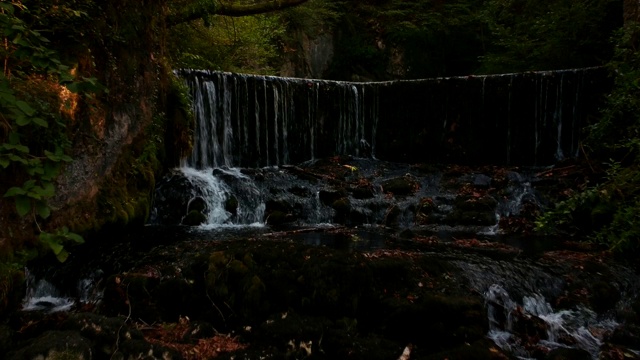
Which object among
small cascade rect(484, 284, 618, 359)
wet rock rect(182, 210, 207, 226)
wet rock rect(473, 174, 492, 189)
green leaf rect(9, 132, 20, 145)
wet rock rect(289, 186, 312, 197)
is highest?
green leaf rect(9, 132, 20, 145)

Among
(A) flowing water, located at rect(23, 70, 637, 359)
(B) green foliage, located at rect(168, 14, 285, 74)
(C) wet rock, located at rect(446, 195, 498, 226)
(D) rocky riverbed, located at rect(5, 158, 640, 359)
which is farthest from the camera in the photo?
(B) green foliage, located at rect(168, 14, 285, 74)

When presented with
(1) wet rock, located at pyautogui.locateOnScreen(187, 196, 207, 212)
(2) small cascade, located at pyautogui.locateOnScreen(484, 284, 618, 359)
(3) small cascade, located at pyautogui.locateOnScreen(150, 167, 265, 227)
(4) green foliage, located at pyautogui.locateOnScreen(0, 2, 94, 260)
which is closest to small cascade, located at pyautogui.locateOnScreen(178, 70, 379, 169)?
(3) small cascade, located at pyautogui.locateOnScreen(150, 167, 265, 227)

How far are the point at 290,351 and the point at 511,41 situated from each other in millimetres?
12704

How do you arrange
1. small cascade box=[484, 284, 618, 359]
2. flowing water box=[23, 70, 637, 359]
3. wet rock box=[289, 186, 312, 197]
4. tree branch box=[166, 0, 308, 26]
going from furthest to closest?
wet rock box=[289, 186, 312, 197], tree branch box=[166, 0, 308, 26], flowing water box=[23, 70, 637, 359], small cascade box=[484, 284, 618, 359]

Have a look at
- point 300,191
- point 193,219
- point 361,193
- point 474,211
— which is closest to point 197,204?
point 193,219

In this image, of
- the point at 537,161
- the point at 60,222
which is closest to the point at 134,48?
the point at 60,222

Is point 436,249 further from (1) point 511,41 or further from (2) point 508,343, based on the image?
(1) point 511,41

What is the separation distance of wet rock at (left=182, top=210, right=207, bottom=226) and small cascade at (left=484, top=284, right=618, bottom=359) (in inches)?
200

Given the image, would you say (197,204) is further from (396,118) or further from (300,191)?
(396,118)

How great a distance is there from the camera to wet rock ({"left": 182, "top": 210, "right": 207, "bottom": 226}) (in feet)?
24.4

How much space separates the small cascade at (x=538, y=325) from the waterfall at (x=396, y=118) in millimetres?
7471

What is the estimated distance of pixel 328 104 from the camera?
508 inches

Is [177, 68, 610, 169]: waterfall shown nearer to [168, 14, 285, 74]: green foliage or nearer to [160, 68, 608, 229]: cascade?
[160, 68, 608, 229]: cascade

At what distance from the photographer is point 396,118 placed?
13008 mm
